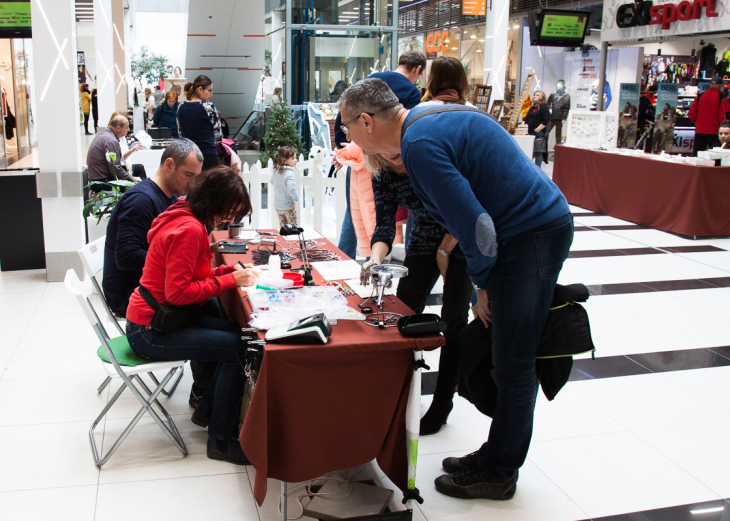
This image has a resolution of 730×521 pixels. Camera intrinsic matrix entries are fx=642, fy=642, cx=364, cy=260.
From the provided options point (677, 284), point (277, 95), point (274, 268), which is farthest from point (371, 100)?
point (277, 95)

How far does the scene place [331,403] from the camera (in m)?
2.13

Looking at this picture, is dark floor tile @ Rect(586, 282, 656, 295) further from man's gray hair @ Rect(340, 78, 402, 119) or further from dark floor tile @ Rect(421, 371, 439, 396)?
man's gray hair @ Rect(340, 78, 402, 119)

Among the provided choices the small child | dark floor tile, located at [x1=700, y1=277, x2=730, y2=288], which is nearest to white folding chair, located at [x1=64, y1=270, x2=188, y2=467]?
the small child

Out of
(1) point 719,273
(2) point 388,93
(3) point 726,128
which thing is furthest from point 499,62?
(2) point 388,93

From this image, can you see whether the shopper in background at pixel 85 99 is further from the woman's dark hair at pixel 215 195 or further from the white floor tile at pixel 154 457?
the woman's dark hair at pixel 215 195

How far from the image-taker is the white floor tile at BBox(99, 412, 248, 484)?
262 cm

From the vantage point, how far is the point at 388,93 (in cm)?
218

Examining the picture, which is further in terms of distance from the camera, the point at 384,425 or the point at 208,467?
the point at 208,467

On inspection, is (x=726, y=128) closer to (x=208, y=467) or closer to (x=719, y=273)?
(x=719, y=273)

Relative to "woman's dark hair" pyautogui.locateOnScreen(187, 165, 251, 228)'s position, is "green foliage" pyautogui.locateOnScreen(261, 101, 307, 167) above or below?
above

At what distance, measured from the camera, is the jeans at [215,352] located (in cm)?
257

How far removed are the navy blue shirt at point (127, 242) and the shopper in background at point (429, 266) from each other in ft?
3.53

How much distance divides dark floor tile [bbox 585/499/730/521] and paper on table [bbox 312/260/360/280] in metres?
1.38

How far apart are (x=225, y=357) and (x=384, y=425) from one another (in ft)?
2.44
